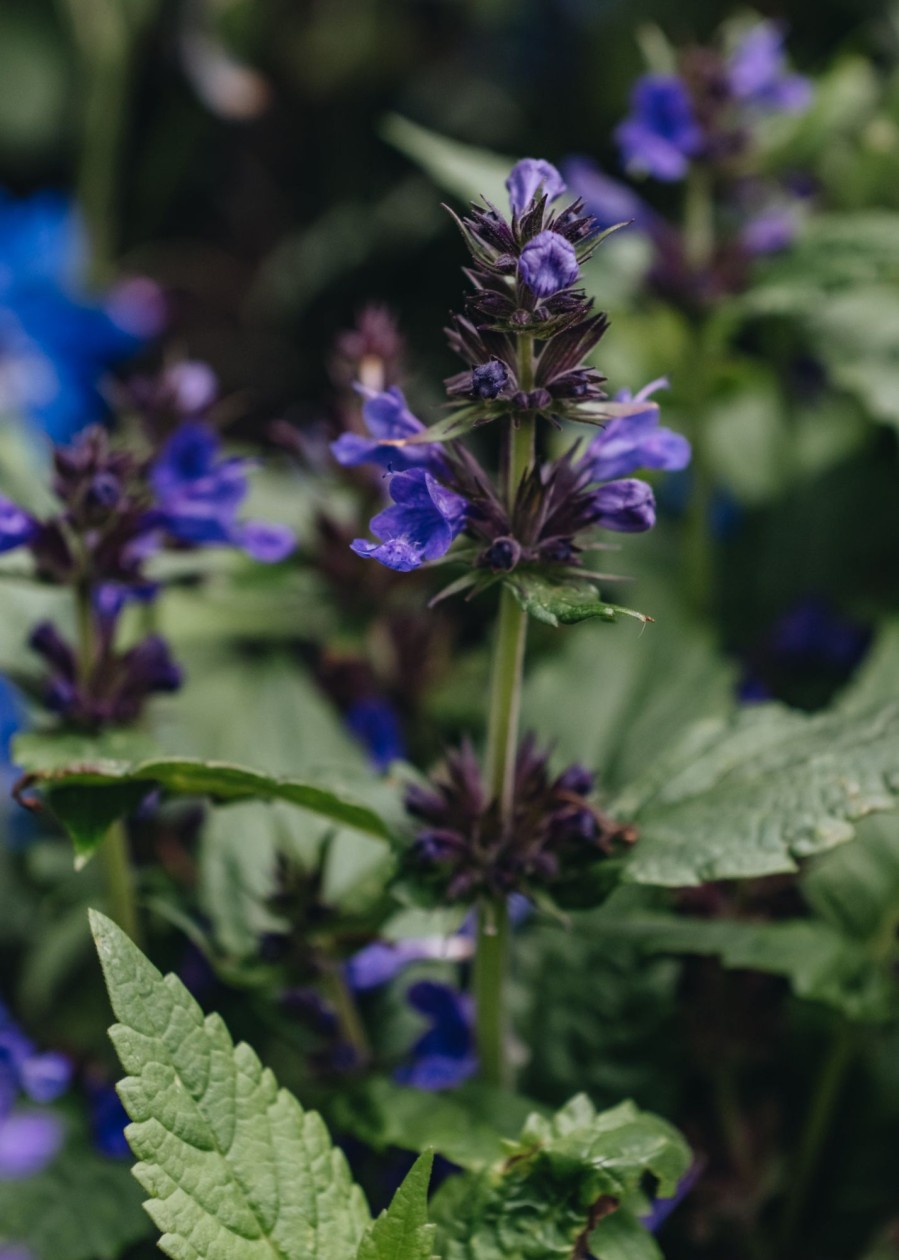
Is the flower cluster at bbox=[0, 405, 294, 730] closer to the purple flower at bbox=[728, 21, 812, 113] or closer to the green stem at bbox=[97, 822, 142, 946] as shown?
the green stem at bbox=[97, 822, 142, 946]

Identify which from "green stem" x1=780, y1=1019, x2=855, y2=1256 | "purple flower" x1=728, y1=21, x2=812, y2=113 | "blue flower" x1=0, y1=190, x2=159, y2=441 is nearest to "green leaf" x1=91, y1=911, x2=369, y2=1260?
"green stem" x1=780, y1=1019, x2=855, y2=1256

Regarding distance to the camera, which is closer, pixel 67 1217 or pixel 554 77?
pixel 67 1217

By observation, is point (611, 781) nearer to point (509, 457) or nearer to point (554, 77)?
point (509, 457)

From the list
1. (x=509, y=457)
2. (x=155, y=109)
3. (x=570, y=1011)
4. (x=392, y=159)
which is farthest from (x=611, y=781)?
(x=155, y=109)

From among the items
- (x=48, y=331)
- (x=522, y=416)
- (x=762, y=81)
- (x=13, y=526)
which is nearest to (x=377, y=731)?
(x=13, y=526)

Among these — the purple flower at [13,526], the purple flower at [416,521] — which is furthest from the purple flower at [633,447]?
the purple flower at [13,526]

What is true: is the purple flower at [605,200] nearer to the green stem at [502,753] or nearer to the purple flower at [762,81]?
the purple flower at [762,81]
